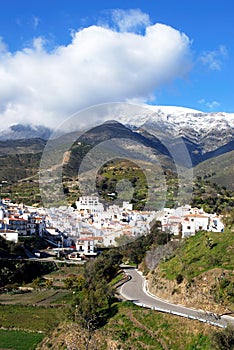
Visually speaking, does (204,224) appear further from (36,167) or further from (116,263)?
(36,167)

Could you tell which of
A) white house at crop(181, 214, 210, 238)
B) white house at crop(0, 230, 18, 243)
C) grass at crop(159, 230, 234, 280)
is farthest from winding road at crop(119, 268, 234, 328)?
white house at crop(0, 230, 18, 243)

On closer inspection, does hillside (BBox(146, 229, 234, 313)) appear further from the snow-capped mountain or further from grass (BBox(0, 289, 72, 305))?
the snow-capped mountain

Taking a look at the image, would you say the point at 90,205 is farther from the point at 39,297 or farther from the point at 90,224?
the point at 39,297

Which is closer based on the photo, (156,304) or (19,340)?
(156,304)

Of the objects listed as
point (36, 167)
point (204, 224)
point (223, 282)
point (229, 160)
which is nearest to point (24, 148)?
point (36, 167)

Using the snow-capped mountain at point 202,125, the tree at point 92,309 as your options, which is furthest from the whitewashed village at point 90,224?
the snow-capped mountain at point 202,125

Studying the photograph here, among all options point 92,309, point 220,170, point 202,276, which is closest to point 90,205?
point 220,170
